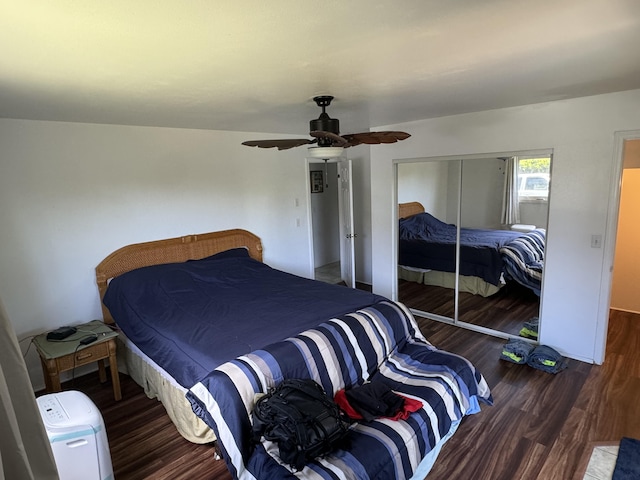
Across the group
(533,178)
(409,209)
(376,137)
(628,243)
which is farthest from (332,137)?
(628,243)

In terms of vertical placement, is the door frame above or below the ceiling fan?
below

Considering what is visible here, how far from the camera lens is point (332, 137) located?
2.26 metres

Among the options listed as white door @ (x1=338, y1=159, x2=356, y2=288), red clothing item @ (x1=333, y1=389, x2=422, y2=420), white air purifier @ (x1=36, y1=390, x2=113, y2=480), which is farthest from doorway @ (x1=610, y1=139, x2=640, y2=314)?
white air purifier @ (x1=36, y1=390, x2=113, y2=480)

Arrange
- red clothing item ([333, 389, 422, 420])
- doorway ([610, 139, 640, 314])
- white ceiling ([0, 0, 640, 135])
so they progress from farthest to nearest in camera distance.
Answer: doorway ([610, 139, 640, 314]) → red clothing item ([333, 389, 422, 420]) → white ceiling ([0, 0, 640, 135])

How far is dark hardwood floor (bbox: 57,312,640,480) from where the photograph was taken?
7.19 feet

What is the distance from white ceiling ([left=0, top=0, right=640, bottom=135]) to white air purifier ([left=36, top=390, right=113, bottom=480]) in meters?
1.74

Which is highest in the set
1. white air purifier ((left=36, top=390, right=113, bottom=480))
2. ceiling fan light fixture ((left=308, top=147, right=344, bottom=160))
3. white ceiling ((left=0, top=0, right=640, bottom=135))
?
white ceiling ((left=0, top=0, right=640, bottom=135))

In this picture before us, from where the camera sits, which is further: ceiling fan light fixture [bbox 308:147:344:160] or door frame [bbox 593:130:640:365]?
door frame [bbox 593:130:640:365]

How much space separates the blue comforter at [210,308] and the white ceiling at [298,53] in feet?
4.88

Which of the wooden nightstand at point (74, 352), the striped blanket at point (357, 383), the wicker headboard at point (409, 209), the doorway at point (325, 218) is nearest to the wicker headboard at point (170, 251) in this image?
the wooden nightstand at point (74, 352)

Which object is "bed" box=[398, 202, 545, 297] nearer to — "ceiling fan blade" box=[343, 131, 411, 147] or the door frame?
the door frame

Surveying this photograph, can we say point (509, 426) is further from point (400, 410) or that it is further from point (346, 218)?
point (346, 218)

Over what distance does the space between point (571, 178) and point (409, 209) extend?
1.63 m

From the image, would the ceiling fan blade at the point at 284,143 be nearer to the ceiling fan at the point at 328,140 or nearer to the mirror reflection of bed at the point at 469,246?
the ceiling fan at the point at 328,140
